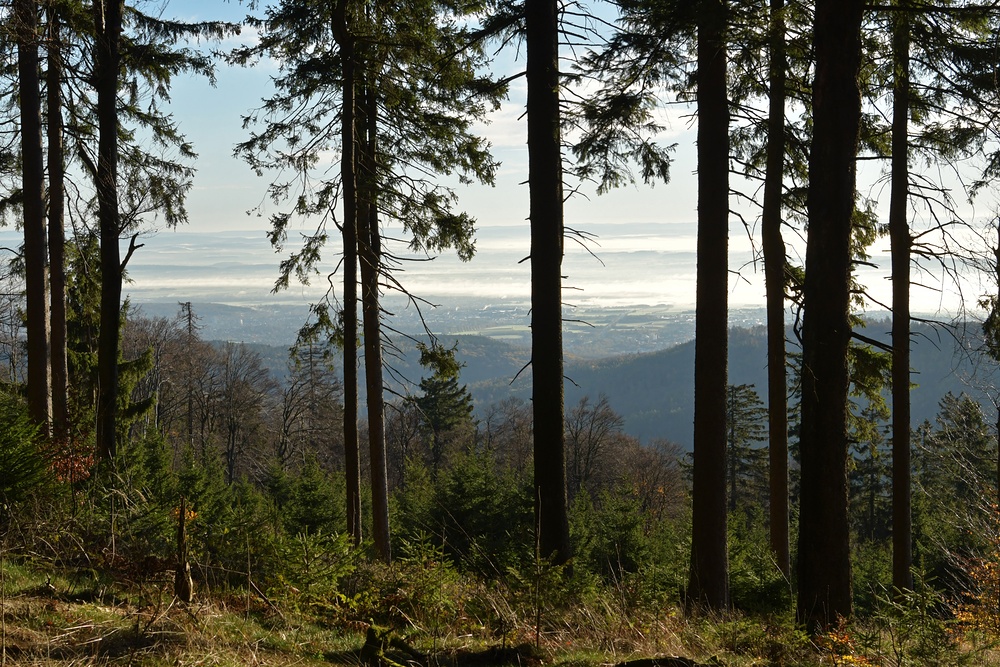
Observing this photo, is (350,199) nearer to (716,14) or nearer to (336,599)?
(716,14)

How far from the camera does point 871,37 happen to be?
667 cm

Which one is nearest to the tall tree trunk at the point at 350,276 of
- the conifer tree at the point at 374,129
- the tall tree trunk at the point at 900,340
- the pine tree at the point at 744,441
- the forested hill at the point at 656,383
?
the conifer tree at the point at 374,129

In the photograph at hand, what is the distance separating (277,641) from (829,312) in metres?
4.59

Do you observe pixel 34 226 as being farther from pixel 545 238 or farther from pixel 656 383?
pixel 656 383

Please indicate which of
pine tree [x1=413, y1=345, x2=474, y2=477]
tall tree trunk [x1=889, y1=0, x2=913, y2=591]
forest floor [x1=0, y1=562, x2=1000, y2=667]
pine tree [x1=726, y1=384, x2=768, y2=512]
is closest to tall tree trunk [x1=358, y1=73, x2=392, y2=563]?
forest floor [x1=0, y1=562, x2=1000, y2=667]

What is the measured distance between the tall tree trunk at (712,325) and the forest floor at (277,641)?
292 cm

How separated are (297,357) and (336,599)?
731 cm

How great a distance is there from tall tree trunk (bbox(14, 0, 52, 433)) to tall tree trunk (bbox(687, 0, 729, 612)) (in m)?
9.12

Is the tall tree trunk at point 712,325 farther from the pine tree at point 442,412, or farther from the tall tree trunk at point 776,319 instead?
the pine tree at point 442,412

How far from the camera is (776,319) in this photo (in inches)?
435

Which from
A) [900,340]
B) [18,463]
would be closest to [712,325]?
[900,340]

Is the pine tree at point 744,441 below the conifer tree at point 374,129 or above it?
below

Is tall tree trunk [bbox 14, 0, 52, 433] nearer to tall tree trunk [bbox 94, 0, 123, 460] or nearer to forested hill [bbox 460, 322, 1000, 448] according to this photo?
tall tree trunk [bbox 94, 0, 123, 460]

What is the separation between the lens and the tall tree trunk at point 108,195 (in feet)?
36.3
